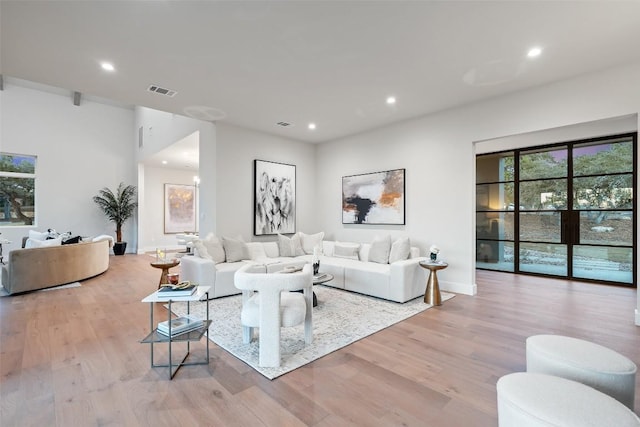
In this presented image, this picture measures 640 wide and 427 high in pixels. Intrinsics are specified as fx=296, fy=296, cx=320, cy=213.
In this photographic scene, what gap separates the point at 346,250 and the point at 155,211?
25.4ft

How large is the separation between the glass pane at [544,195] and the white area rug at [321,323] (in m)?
3.19

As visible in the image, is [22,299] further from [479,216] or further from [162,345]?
[479,216]

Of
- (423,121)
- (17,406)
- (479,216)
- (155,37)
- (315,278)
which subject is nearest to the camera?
(17,406)

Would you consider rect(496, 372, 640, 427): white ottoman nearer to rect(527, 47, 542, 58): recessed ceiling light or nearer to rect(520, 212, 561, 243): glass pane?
rect(527, 47, 542, 58): recessed ceiling light

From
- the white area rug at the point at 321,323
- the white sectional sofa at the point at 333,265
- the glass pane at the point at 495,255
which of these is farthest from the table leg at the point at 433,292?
the glass pane at the point at 495,255

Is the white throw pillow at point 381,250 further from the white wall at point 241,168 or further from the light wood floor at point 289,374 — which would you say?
the white wall at point 241,168

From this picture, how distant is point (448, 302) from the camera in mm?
4230

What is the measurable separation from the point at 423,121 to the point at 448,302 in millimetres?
3022

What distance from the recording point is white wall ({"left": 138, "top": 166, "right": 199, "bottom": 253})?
32.4ft

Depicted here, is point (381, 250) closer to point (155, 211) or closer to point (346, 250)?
point (346, 250)

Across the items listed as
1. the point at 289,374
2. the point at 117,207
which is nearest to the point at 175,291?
the point at 289,374

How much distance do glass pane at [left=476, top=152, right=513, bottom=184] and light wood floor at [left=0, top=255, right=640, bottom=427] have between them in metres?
3.25

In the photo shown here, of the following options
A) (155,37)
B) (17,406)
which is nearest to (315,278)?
(17,406)

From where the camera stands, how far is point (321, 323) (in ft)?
11.1
